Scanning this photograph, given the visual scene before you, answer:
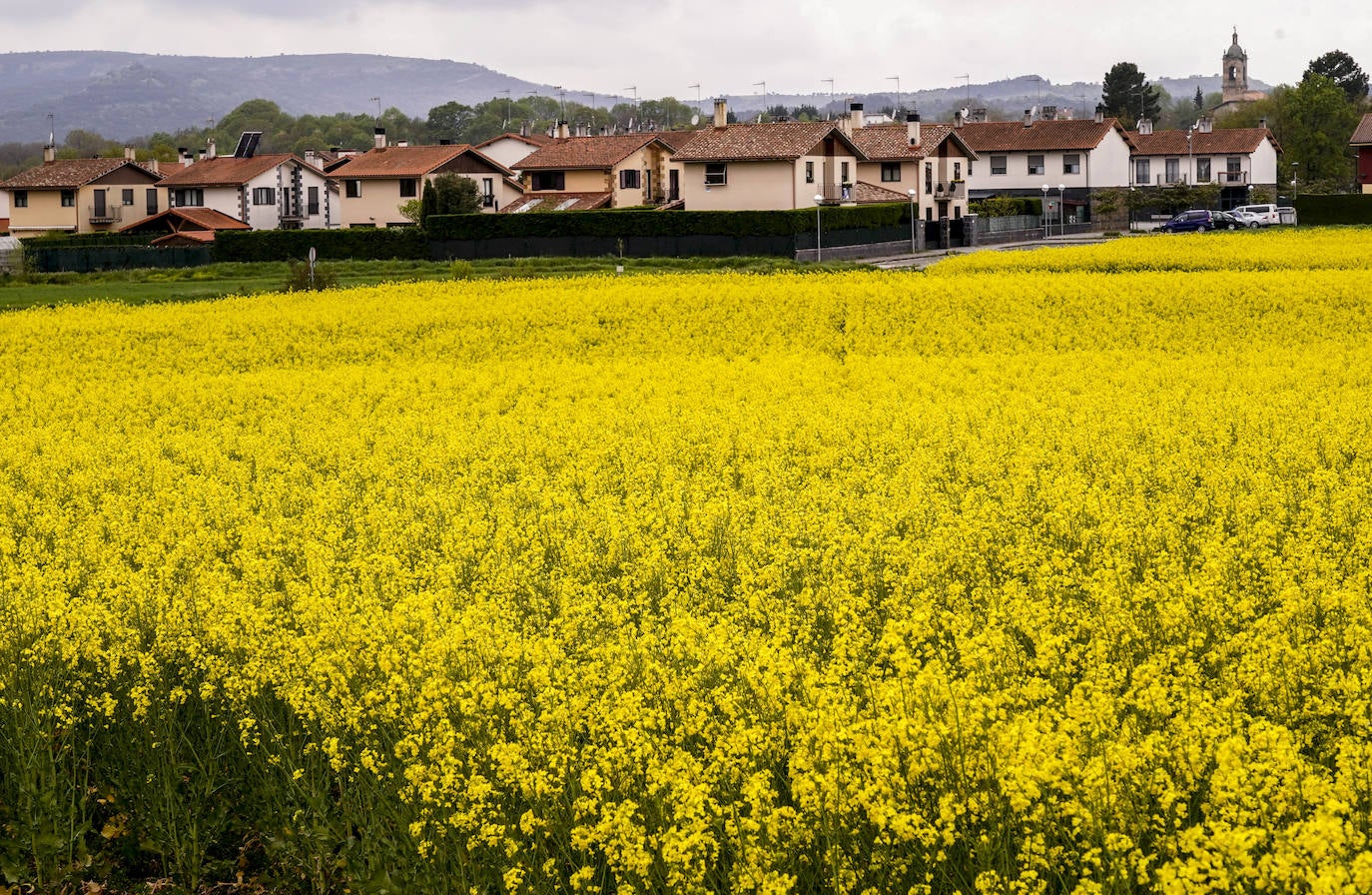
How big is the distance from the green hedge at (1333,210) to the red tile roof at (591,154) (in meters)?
34.2

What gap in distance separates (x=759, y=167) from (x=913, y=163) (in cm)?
1596

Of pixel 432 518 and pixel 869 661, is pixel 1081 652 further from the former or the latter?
pixel 432 518

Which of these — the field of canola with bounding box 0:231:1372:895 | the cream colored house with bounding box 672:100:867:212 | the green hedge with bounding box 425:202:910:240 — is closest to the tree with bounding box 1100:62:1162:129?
the cream colored house with bounding box 672:100:867:212

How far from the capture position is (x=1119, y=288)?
3506cm

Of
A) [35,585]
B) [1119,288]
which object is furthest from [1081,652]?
[1119,288]

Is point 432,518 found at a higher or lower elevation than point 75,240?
lower

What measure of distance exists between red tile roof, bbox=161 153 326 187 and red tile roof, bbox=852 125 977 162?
3580 centimetres

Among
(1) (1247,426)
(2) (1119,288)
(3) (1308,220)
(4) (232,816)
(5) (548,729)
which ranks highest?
(3) (1308,220)

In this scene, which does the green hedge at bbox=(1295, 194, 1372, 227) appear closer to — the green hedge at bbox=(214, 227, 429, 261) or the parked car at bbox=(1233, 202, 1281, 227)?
the parked car at bbox=(1233, 202, 1281, 227)

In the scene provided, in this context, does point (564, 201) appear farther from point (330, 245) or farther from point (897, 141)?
point (330, 245)

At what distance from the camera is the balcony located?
106m

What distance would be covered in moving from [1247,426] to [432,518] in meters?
8.49

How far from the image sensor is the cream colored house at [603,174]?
9031 cm

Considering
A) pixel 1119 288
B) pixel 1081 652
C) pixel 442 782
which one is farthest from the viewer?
pixel 1119 288
